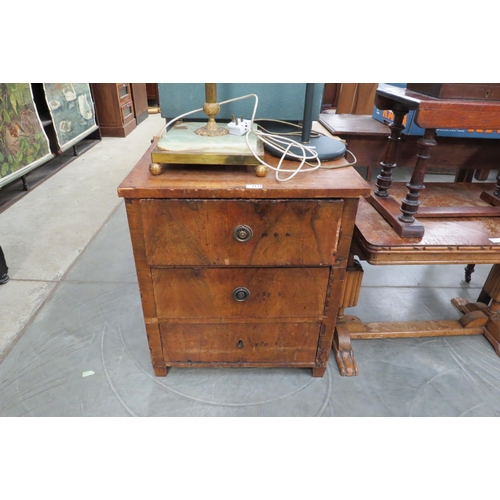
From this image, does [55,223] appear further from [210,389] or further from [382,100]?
[382,100]

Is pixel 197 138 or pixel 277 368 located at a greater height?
pixel 197 138

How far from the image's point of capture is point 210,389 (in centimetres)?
128

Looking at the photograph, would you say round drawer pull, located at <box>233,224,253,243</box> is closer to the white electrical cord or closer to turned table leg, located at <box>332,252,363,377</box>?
the white electrical cord

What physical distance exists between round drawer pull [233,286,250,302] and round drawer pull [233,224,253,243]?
0.18 m

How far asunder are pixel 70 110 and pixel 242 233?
10.4 feet

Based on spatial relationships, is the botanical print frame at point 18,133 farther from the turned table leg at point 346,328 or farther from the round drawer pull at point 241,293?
the turned table leg at point 346,328

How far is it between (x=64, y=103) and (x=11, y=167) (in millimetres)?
1084

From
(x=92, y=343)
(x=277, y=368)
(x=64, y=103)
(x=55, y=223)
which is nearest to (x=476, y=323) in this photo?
(x=277, y=368)

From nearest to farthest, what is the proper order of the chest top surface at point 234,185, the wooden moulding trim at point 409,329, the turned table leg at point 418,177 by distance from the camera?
the chest top surface at point 234,185 → the turned table leg at point 418,177 → the wooden moulding trim at point 409,329

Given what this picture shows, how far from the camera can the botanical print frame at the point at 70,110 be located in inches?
120

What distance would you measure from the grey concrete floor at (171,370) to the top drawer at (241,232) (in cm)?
53

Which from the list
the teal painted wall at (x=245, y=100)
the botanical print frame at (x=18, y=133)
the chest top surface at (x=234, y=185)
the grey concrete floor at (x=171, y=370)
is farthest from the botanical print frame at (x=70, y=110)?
the chest top surface at (x=234, y=185)

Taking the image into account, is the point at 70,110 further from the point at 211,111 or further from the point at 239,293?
A: the point at 239,293

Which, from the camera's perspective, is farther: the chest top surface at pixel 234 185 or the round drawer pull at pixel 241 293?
the round drawer pull at pixel 241 293
